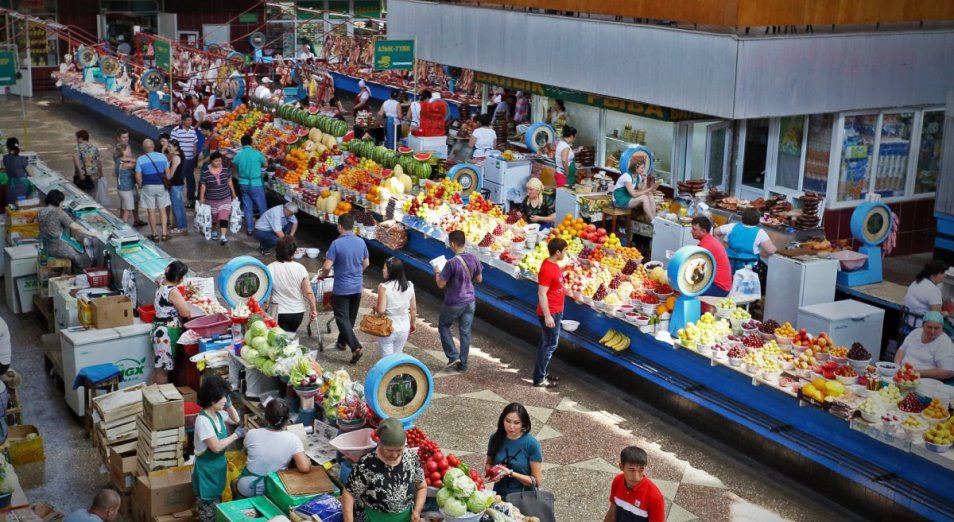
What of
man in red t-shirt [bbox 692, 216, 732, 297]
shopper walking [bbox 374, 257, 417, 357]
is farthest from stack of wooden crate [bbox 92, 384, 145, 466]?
man in red t-shirt [bbox 692, 216, 732, 297]

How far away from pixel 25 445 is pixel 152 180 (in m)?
7.41

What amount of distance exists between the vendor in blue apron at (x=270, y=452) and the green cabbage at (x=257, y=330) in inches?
70.3

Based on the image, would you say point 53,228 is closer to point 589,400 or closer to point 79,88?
point 589,400

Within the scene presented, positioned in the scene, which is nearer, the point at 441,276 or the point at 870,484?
the point at 870,484

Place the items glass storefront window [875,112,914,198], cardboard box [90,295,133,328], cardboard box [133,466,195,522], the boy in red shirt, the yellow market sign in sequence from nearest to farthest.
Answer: the boy in red shirt
cardboard box [133,466,195,522]
cardboard box [90,295,133,328]
glass storefront window [875,112,914,198]
the yellow market sign

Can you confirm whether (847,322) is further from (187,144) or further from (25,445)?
(187,144)

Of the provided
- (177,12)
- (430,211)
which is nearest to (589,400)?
(430,211)

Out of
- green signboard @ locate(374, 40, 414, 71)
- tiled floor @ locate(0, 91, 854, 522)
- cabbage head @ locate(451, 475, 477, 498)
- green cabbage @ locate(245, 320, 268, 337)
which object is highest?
green signboard @ locate(374, 40, 414, 71)

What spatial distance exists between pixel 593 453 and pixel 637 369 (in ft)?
4.61

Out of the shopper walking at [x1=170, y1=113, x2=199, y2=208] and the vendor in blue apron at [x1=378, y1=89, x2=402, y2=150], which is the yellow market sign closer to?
the vendor in blue apron at [x1=378, y1=89, x2=402, y2=150]

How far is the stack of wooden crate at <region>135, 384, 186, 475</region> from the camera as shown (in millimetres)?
8789

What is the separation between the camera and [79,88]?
29.3 meters

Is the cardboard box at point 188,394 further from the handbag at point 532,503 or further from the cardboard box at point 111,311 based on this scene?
the handbag at point 532,503

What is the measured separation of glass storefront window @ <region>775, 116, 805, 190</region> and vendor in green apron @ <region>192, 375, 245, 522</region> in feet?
34.4
